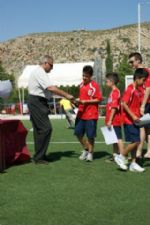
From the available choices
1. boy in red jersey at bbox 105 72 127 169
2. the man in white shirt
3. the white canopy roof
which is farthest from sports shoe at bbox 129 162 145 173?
the white canopy roof

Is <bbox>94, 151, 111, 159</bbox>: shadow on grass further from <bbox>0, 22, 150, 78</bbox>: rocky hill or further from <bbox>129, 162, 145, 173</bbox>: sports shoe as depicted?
<bbox>0, 22, 150, 78</bbox>: rocky hill

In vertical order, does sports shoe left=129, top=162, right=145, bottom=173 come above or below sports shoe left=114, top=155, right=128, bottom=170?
below

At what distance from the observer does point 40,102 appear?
30.1 feet

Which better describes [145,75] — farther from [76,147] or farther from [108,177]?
[76,147]

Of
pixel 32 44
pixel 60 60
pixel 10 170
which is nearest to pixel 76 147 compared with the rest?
pixel 10 170

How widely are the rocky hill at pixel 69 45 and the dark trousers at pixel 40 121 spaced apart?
113348mm

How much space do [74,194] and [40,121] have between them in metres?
2.78

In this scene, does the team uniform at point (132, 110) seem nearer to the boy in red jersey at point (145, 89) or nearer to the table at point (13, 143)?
the boy in red jersey at point (145, 89)

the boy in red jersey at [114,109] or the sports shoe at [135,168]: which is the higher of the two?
the boy in red jersey at [114,109]

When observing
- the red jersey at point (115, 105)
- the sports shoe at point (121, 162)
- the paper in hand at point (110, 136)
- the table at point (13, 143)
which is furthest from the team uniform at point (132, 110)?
the table at point (13, 143)

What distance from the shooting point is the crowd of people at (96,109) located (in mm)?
8406

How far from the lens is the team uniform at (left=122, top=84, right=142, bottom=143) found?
840 centimetres

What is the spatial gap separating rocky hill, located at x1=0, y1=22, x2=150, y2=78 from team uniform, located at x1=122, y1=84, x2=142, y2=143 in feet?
374

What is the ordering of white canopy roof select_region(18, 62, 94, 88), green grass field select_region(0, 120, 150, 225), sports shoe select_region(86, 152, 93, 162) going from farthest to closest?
white canopy roof select_region(18, 62, 94, 88) → sports shoe select_region(86, 152, 93, 162) → green grass field select_region(0, 120, 150, 225)
